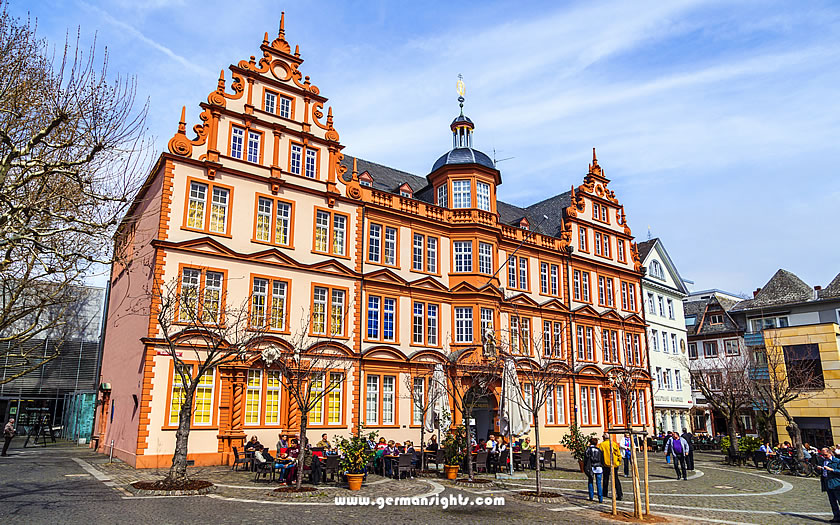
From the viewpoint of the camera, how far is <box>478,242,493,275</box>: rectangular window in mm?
34000

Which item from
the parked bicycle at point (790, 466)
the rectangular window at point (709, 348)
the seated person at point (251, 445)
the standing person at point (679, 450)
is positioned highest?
the rectangular window at point (709, 348)

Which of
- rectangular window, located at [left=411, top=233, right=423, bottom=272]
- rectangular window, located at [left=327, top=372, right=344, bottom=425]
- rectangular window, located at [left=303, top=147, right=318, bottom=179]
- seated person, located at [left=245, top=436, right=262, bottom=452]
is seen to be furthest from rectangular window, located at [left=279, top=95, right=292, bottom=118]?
seated person, located at [left=245, top=436, right=262, bottom=452]

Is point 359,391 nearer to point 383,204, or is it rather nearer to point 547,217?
point 383,204

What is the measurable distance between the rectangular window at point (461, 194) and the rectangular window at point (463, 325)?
6355mm

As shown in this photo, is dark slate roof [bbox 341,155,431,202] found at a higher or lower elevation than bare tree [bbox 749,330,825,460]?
higher

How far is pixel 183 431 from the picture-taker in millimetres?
17328

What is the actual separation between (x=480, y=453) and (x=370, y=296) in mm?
10390

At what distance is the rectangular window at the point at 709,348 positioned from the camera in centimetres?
5722

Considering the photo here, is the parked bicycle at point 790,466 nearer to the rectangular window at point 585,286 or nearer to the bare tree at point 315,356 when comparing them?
the rectangular window at point 585,286

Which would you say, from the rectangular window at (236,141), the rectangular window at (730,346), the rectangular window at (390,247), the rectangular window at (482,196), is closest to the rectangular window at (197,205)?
the rectangular window at (236,141)

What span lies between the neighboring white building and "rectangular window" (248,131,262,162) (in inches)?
1287

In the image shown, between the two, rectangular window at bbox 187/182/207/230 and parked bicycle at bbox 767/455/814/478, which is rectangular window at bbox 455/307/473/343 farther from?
parked bicycle at bbox 767/455/814/478

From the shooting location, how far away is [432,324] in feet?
106

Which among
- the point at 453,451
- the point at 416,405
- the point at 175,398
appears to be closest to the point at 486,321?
the point at 416,405
